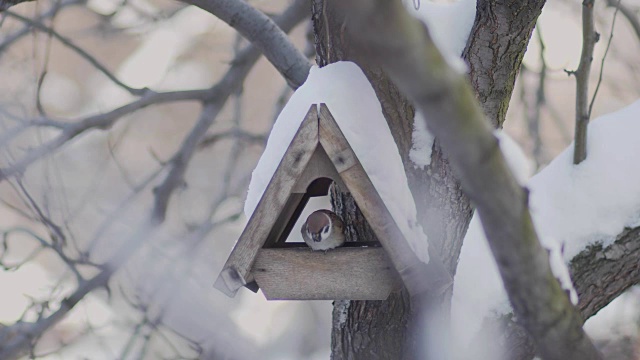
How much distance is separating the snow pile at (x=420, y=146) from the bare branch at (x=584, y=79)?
0.28 metres

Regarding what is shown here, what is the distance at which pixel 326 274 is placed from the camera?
1.32m

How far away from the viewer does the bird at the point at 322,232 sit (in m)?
1.33

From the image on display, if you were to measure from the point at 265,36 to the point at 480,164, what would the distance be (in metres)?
1.35

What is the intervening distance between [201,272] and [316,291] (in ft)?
7.85

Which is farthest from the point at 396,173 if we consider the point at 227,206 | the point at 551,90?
the point at 551,90

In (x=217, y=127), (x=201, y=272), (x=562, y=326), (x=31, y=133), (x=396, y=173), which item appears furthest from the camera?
(x=217, y=127)

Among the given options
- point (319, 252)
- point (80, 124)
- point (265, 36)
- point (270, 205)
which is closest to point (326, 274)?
point (319, 252)

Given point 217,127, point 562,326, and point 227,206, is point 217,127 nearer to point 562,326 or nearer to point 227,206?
point 227,206

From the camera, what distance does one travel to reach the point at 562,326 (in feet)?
2.81

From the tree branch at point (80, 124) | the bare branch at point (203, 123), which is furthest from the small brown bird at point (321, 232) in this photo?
the bare branch at point (203, 123)

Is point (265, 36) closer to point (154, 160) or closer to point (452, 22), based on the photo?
point (452, 22)

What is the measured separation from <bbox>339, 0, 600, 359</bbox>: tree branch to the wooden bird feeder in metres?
0.37

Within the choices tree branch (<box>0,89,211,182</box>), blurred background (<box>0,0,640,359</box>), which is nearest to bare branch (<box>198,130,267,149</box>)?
blurred background (<box>0,0,640,359</box>)

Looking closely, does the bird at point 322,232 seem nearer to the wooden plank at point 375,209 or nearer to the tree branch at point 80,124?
the wooden plank at point 375,209
